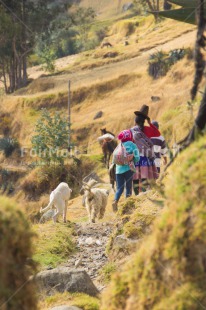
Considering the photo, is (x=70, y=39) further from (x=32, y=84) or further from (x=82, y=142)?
(x=82, y=142)

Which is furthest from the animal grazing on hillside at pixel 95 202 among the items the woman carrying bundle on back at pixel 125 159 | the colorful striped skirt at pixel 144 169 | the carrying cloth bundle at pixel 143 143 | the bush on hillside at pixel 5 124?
the bush on hillside at pixel 5 124

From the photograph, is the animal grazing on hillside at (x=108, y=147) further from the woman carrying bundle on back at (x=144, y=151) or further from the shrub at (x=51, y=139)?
the woman carrying bundle on back at (x=144, y=151)

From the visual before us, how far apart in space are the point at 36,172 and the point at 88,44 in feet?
195

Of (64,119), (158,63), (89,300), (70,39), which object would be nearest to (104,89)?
(158,63)

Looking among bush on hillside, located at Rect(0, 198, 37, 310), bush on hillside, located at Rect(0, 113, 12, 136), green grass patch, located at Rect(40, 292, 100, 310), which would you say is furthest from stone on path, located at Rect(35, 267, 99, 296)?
bush on hillside, located at Rect(0, 113, 12, 136)

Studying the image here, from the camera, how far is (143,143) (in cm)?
981

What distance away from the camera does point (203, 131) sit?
3057 millimetres

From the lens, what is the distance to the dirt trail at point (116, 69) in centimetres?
5031

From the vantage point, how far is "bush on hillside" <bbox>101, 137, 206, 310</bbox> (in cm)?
276

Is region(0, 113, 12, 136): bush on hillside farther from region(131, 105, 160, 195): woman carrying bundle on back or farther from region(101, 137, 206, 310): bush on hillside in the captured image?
region(101, 137, 206, 310): bush on hillside

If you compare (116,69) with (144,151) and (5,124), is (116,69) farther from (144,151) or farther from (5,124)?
(144,151)

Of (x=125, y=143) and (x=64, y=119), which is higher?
(x=125, y=143)

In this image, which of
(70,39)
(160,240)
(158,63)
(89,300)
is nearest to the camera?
(160,240)

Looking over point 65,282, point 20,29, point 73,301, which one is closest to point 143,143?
point 65,282
